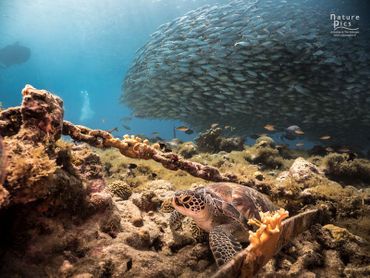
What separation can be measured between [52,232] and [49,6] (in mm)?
60149

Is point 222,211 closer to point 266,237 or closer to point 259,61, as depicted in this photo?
point 266,237

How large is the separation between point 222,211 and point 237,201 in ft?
1.52

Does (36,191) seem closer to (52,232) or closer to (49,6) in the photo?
(52,232)

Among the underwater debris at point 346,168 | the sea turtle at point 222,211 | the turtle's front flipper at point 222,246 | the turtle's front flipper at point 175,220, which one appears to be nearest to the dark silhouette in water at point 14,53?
the underwater debris at point 346,168

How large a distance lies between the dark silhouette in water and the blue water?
128 inches

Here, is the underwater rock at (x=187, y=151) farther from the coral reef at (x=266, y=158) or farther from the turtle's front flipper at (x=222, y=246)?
the turtle's front flipper at (x=222, y=246)

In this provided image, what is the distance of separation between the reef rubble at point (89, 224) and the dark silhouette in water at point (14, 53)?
6328 centimetres

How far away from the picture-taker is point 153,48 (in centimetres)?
1858

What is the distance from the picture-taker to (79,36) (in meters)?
72.5

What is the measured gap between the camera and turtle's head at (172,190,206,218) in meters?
3.84

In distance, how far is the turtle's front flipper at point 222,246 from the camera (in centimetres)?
318

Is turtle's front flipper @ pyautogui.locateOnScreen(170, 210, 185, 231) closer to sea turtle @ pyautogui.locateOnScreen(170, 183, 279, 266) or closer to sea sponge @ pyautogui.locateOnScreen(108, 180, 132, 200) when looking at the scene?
sea turtle @ pyautogui.locateOnScreen(170, 183, 279, 266)

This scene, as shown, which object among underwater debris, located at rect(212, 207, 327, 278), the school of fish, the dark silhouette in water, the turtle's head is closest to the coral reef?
the school of fish

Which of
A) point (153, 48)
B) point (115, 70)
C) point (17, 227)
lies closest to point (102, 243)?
point (17, 227)
